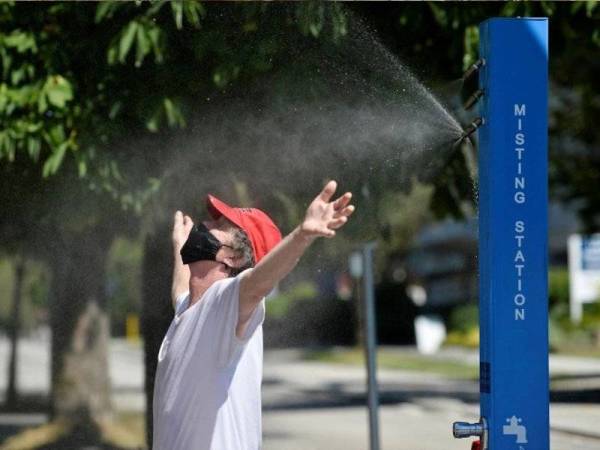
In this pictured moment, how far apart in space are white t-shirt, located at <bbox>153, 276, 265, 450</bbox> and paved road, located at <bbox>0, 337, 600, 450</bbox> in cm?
745

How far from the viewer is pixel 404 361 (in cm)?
3133

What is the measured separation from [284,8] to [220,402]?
3450 mm

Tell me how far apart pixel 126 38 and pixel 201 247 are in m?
3.29

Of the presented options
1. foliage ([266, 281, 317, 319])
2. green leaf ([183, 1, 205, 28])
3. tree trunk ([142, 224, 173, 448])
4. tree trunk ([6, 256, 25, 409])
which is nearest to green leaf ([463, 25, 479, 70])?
green leaf ([183, 1, 205, 28])

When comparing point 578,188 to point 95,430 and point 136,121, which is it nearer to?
point 95,430

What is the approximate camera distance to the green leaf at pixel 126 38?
7098mm

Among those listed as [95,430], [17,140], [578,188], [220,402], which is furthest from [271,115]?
[578,188]

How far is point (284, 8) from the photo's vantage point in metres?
6.98

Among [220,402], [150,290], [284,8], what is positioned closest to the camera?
[220,402]

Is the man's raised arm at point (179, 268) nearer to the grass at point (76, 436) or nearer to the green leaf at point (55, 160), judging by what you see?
the green leaf at point (55, 160)

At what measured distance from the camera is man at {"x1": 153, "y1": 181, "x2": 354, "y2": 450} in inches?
153

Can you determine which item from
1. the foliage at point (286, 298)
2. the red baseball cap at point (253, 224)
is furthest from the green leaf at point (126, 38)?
the foliage at point (286, 298)

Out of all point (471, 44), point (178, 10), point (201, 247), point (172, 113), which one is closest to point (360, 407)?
point (471, 44)

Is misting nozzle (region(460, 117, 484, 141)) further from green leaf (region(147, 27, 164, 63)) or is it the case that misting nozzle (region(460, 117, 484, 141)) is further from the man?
green leaf (region(147, 27, 164, 63))
